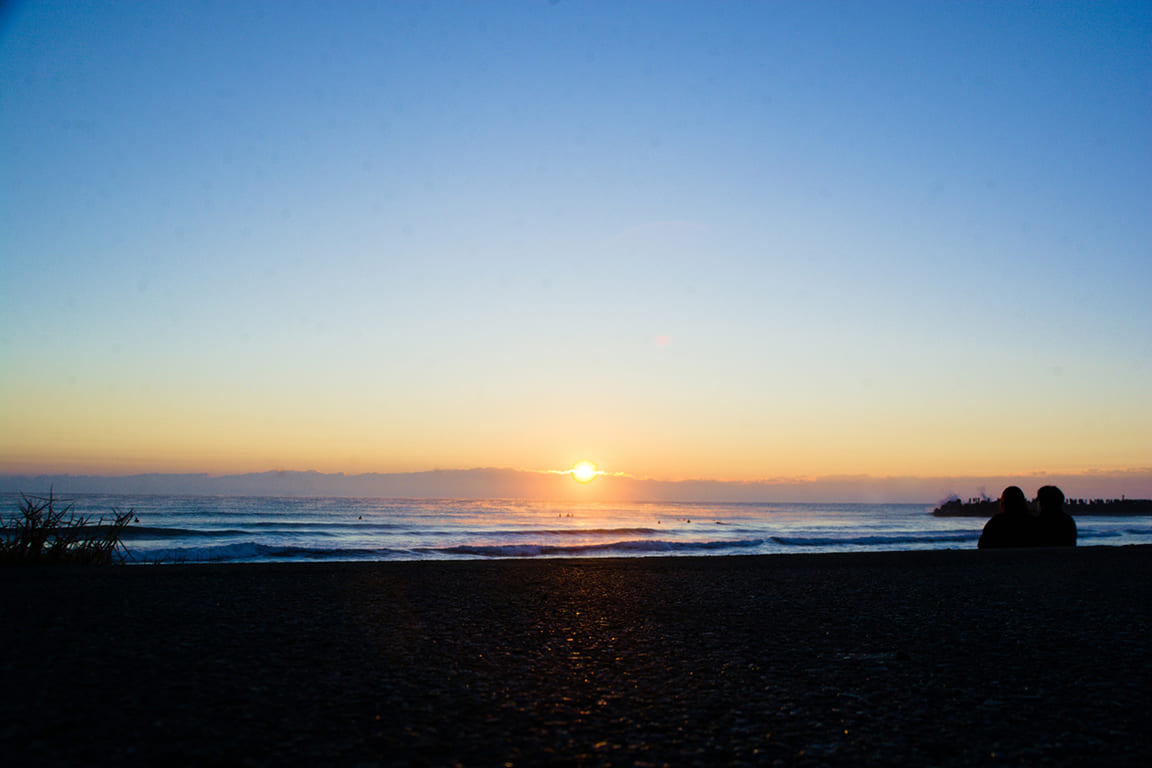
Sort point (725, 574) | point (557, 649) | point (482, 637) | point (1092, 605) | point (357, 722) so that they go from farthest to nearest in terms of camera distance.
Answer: point (725, 574) → point (1092, 605) → point (482, 637) → point (557, 649) → point (357, 722)

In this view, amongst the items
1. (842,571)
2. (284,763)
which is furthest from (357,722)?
(842,571)

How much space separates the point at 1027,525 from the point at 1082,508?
82687 millimetres

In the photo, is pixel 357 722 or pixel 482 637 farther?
pixel 482 637

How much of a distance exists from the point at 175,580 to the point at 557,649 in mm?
4249

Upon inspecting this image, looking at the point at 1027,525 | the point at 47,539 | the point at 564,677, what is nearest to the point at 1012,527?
the point at 1027,525

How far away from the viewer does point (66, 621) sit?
378cm

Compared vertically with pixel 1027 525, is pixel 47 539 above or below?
above

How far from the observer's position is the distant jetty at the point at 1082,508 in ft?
255

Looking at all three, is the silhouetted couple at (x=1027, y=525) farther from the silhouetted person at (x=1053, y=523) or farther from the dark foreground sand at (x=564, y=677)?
the dark foreground sand at (x=564, y=677)

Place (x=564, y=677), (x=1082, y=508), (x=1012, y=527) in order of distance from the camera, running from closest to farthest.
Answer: (x=564, y=677) → (x=1012, y=527) → (x=1082, y=508)

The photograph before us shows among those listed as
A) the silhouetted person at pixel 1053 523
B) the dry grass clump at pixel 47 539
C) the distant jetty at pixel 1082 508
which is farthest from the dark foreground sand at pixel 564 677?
the distant jetty at pixel 1082 508

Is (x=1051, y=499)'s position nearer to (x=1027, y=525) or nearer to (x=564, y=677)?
(x=1027, y=525)

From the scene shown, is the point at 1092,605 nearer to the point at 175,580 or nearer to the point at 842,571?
the point at 842,571

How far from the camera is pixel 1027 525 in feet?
42.2
